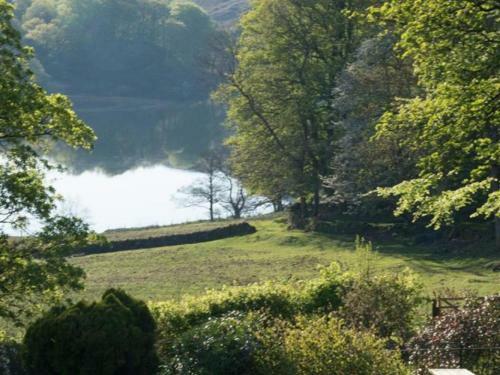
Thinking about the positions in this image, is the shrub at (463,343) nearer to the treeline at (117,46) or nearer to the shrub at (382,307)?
the shrub at (382,307)

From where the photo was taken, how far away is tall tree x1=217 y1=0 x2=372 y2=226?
55.2 metres

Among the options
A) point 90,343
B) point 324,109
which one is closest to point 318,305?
point 90,343

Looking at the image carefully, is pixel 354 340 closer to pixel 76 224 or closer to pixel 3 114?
pixel 76 224

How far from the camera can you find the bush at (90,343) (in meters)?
15.4

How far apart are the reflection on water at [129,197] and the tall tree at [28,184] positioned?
171 ft

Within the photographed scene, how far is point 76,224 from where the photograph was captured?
18922mm

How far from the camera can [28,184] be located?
60.6 ft

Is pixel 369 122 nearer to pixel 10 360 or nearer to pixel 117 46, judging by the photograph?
pixel 10 360

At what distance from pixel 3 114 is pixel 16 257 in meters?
2.93

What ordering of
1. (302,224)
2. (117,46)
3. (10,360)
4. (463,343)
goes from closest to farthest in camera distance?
(10,360) → (463,343) → (302,224) → (117,46)

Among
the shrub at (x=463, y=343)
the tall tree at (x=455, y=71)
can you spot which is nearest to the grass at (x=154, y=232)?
the tall tree at (x=455, y=71)

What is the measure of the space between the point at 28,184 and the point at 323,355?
24.0ft

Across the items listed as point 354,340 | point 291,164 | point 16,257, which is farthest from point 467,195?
point 291,164

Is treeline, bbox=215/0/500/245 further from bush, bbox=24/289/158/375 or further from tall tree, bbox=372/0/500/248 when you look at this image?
bush, bbox=24/289/158/375
